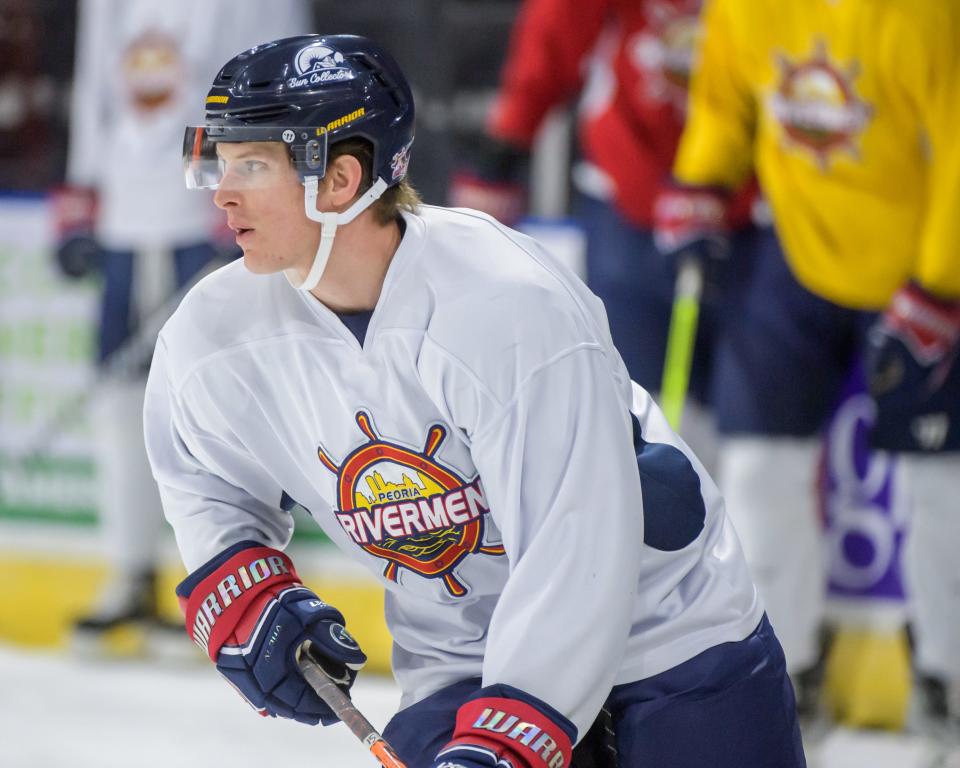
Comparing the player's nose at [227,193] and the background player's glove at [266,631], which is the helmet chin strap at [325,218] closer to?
the player's nose at [227,193]

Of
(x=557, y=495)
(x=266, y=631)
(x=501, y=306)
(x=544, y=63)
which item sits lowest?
(x=266, y=631)

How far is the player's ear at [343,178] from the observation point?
5.25ft

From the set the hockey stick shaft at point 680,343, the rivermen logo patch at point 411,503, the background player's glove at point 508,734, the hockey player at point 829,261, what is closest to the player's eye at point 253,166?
the rivermen logo patch at point 411,503

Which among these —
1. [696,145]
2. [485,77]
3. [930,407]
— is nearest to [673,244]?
[696,145]

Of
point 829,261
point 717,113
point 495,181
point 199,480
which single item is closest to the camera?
point 199,480

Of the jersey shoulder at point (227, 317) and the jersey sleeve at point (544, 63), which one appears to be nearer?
the jersey shoulder at point (227, 317)

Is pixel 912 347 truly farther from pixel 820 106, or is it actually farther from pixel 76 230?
pixel 76 230

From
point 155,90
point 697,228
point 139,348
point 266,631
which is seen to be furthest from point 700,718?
point 155,90

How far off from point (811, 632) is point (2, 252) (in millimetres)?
2133

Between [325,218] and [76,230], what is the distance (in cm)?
212

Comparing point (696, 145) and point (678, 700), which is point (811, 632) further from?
point (678, 700)

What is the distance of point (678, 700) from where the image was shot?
165cm

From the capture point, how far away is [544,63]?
317cm

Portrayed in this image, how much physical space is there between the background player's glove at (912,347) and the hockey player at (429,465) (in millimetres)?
916
